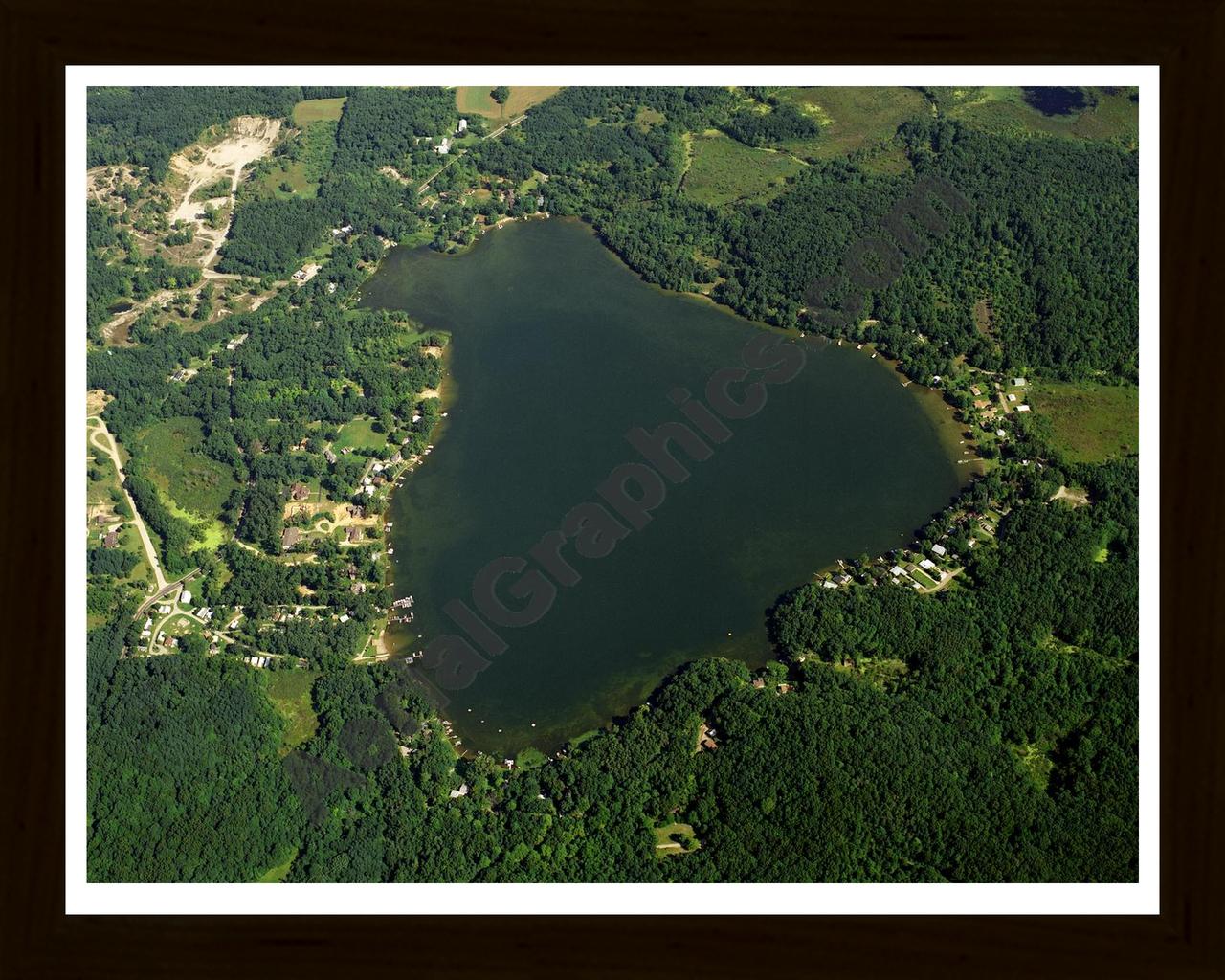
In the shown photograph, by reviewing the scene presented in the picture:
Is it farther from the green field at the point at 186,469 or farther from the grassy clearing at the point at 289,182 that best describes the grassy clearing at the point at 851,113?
the green field at the point at 186,469

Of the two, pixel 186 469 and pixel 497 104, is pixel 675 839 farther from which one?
pixel 497 104

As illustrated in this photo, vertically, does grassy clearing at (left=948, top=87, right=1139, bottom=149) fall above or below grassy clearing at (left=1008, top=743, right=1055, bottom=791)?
above

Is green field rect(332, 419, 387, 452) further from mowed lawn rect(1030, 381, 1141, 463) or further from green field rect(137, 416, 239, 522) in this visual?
mowed lawn rect(1030, 381, 1141, 463)

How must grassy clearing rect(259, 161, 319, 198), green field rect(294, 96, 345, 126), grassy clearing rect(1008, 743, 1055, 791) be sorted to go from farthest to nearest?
green field rect(294, 96, 345, 126)
grassy clearing rect(259, 161, 319, 198)
grassy clearing rect(1008, 743, 1055, 791)

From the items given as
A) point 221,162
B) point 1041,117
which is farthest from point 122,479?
point 1041,117

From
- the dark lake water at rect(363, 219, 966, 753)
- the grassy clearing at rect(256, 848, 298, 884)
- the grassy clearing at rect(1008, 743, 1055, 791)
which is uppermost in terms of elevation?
the dark lake water at rect(363, 219, 966, 753)

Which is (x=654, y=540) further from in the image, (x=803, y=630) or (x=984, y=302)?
(x=984, y=302)

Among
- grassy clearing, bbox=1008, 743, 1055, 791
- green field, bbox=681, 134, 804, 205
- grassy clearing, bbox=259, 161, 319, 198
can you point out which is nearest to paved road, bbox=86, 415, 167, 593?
grassy clearing, bbox=259, 161, 319, 198
